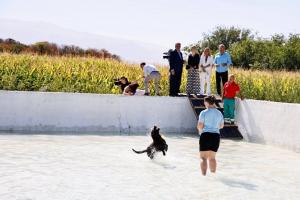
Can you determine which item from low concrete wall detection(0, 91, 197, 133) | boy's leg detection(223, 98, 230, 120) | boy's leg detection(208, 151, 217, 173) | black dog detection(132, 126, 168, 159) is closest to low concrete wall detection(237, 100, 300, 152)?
boy's leg detection(223, 98, 230, 120)

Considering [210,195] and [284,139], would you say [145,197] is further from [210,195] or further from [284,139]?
[284,139]

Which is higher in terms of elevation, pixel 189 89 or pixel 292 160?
pixel 189 89

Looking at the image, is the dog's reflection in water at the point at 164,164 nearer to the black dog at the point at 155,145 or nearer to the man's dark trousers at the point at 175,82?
the black dog at the point at 155,145

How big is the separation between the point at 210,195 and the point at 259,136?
884 cm

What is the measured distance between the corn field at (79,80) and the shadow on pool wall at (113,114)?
2.52 metres

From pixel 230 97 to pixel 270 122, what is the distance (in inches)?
65.8

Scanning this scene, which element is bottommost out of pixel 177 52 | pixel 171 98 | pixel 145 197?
pixel 145 197

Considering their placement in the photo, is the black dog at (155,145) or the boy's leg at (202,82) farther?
the boy's leg at (202,82)

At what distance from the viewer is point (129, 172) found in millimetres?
11070

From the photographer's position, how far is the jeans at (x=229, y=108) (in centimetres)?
1833

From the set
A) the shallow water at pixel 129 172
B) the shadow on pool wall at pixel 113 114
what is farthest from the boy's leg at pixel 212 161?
the shadow on pool wall at pixel 113 114

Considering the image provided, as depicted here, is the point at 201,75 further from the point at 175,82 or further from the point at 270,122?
the point at 270,122

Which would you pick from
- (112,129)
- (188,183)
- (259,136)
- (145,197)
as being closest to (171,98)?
(112,129)

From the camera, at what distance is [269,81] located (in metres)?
23.0
